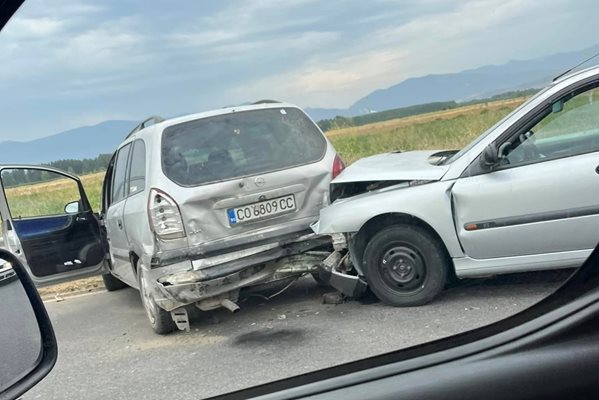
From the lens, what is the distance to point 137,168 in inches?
165

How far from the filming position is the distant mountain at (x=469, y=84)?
170 cm

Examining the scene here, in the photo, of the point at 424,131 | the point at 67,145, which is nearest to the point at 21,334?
the point at 67,145

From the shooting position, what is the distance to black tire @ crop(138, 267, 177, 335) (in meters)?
3.25

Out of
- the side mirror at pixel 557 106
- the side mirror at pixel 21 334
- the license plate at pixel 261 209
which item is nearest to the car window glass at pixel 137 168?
the license plate at pixel 261 209

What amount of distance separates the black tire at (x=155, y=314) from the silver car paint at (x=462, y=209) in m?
0.99

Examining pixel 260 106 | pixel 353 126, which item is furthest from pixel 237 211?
pixel 353 126

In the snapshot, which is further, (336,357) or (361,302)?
(361,302)

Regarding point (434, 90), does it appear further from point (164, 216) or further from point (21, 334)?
point (164, 216)

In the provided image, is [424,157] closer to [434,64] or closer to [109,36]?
[434,64]

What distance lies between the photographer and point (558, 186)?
6.09ft

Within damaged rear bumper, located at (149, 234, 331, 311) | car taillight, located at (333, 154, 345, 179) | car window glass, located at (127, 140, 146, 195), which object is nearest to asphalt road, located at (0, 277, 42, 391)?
damaged rear bumper, located at (149, 234, 331, 311)

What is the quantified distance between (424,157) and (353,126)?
1.26 ft

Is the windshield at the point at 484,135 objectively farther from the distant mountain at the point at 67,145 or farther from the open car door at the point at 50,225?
the open car door at the point at 50,225

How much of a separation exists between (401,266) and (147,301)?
1.69 metres
